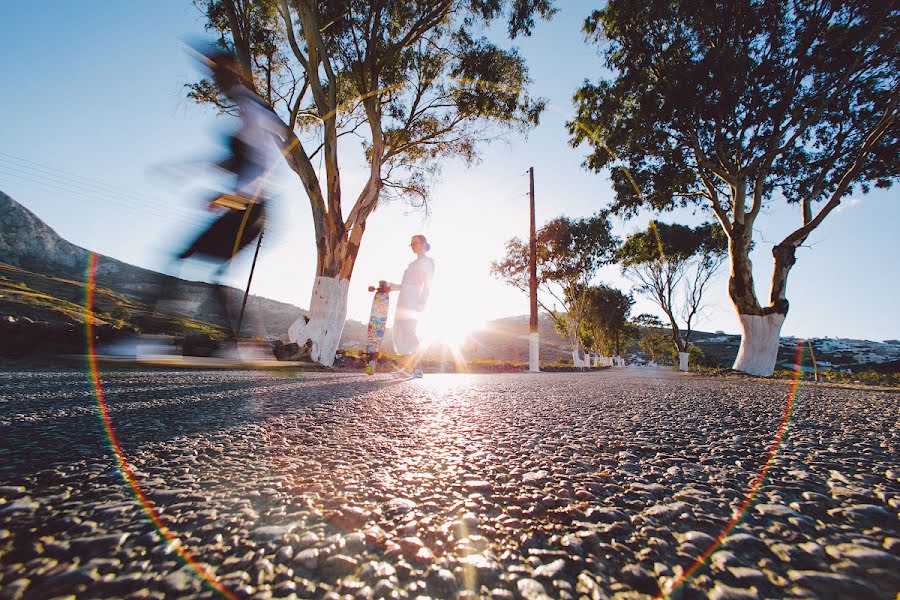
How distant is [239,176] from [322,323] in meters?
11.5

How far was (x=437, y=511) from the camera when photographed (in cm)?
100

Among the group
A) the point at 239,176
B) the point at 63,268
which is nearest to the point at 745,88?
the point at 239,176

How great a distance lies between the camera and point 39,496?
0.96 m

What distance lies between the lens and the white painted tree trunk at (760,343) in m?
8.92

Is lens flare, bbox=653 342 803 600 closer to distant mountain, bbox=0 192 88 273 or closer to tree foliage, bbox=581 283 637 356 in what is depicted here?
tree foliage, bbox=581 283 637 356

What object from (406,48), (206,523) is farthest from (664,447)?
(406,48)

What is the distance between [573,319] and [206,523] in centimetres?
2904

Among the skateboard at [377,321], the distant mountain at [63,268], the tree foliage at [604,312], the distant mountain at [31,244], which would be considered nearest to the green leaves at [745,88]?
the skateboard at [377,321]

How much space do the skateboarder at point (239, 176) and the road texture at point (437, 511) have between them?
937cm

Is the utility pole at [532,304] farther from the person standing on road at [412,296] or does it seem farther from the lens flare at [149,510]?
the lens flare at [149,510]

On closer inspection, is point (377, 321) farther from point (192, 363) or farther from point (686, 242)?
point (686, 242)

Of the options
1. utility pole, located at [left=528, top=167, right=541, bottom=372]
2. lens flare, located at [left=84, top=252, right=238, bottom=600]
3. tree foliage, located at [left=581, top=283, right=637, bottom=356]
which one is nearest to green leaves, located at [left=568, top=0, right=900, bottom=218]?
utility pole, located at [left=528, top=167, right=541, bottom=372]

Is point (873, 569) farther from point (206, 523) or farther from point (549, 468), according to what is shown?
point (206, 523)

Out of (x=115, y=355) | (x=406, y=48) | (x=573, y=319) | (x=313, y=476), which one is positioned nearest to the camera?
(x=313, y=476)
